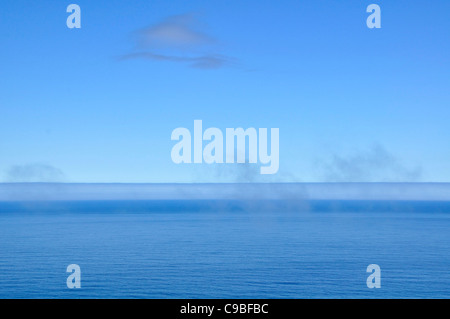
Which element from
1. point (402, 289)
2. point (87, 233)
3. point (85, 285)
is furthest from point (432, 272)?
point (87, 233)

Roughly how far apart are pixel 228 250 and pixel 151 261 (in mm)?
9213

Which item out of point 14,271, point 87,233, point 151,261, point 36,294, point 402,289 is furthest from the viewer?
point 87,233

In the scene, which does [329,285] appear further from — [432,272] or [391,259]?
[391,259]

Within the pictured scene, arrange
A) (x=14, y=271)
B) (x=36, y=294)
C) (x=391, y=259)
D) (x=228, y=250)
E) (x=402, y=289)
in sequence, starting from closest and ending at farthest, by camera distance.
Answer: (x=36, y=294) < (x=402, y=289) < (x=14, y=271) < (x=391, y=259) < (x=228, y=250)

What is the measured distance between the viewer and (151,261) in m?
35.4

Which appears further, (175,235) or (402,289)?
(175,235)
